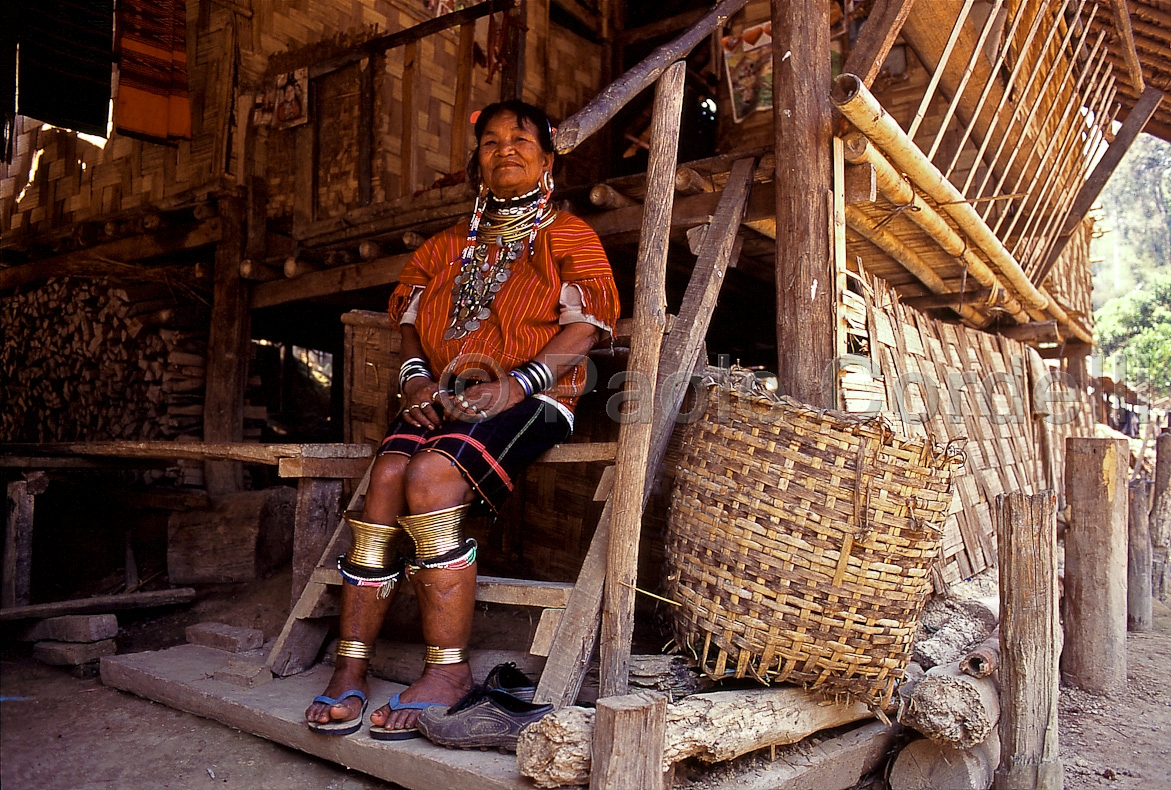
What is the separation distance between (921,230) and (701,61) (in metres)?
4.66

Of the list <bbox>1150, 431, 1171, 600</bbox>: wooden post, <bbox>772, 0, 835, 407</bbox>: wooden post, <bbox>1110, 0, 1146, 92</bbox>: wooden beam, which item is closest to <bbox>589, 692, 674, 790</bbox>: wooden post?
<bbox>772, 0, 835, 407</bbox>: wooden post

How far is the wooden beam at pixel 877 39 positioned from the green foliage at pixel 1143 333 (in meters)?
22.8

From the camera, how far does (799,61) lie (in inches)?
129

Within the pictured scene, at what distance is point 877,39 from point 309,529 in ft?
9.75

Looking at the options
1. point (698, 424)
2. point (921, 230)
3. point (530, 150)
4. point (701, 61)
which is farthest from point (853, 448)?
point (701, 61)

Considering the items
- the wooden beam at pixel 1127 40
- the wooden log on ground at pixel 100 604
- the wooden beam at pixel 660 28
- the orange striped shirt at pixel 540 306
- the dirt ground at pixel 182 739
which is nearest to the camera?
the dirt ground at pixel 182 739

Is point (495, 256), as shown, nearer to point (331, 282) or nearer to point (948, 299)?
point (331, 282)

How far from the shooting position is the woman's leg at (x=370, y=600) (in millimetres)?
2533

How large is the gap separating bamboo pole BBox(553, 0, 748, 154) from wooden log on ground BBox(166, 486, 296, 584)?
3.58 m

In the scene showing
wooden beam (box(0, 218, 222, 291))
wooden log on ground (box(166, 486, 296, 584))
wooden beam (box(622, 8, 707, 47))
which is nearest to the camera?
wooden log on ground (box(166, 486, 296, 584))

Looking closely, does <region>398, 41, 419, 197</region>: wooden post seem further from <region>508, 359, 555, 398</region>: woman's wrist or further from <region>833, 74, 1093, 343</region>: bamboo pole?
<region>833, 74, 1093, 343</region>: bamboo pole

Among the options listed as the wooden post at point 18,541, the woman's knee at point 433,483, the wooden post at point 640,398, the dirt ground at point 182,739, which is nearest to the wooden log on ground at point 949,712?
the dirt ground at point 182,739

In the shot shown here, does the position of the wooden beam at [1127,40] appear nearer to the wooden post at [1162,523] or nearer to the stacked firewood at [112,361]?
the wooden post at [1162,523]

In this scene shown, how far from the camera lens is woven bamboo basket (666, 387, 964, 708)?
97.7 inches
